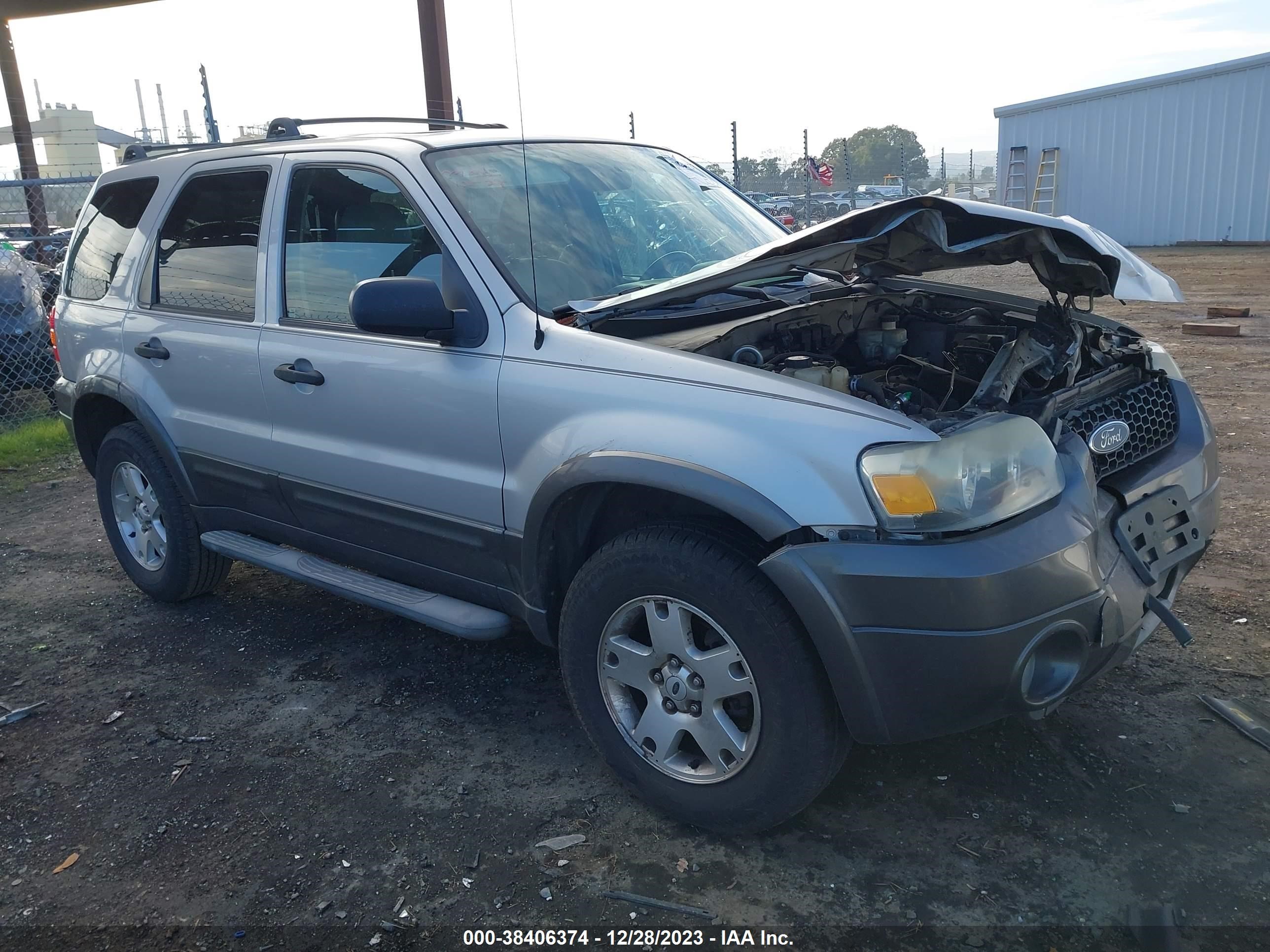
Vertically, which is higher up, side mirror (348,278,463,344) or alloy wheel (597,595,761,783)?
side mirror (348,278,463,344)

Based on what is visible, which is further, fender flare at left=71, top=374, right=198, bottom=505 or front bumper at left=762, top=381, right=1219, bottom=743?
fender flare at left=71, top=374, right=198, bottom=505

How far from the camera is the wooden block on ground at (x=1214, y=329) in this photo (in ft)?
31.0

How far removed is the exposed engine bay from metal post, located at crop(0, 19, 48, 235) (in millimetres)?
10323

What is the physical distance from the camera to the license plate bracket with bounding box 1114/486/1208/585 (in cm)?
272

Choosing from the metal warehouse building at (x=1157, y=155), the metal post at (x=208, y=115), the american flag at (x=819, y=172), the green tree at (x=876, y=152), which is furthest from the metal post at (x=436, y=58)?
the green tree at (x=876, y=152)

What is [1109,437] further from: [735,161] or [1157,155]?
[1157,155]

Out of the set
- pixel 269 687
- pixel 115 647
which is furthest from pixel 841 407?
pixel 115 647

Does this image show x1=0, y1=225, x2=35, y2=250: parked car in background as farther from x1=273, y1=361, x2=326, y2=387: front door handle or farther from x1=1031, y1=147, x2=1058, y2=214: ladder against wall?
x1=1031, y1=147, x2=1058, y2=214: ladder against wall

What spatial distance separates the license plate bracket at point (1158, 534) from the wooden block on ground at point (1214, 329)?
770 centimetres

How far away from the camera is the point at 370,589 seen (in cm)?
354

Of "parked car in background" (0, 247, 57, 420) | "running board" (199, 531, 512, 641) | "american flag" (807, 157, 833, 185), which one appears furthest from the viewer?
"american flag" (807, 157, 833, 185)

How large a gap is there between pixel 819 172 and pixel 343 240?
15928 mm

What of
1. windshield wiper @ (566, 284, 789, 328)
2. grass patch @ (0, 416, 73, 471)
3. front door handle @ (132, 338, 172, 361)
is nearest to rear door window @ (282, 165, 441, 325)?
windshield wiper @ (566, 284, 789, 328)

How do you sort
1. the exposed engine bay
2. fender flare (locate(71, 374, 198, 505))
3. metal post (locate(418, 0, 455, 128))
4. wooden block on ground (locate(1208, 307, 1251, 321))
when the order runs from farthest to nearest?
wooden block on ground (locate(1208, 307, 1251, 321)), metal post (locate(418, 0, 455, 128)), fender flare (locate(71, 374, 198, 505)), the exposed engine bay
